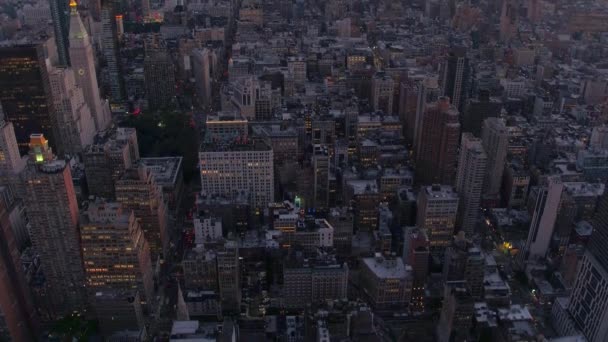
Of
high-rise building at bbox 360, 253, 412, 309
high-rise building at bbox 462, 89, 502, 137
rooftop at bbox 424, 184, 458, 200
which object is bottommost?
high-rise building at bbox 360, 253, 412, 309

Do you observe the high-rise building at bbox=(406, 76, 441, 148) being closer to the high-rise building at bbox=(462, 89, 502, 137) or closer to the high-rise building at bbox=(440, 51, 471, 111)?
the high-rise building at bbox=(462, 89, 502, 137)

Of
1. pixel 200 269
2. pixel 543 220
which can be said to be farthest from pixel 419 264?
→ pixel 200 269

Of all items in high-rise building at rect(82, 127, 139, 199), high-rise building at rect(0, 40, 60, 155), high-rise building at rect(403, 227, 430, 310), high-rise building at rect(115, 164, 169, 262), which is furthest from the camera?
high-rise building at rect(0, 40, 60, 155)

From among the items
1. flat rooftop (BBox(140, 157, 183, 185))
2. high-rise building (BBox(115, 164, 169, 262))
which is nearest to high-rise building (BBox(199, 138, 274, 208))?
flat rooftop (BBox(140, 157, 183, 185))

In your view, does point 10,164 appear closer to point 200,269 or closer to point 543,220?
point 200,269

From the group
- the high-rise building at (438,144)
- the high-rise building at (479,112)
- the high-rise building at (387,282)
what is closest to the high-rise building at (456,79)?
the high-rise building at (479,112)

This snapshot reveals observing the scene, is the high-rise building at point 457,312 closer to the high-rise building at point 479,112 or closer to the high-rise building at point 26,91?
the high-rise building at point 479,112

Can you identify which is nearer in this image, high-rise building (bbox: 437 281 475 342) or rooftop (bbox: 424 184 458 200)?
high-rise building (bbox: 437 281 475 342)

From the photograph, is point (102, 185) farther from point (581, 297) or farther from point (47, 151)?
point (581, 297)
